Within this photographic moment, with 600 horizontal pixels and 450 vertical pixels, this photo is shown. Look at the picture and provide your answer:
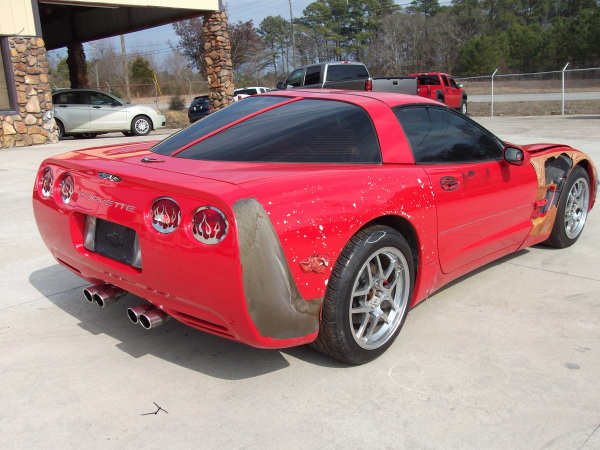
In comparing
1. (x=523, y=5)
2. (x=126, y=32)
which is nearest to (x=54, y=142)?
(x=126, y=32)

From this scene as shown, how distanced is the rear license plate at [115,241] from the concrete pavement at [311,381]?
58cm

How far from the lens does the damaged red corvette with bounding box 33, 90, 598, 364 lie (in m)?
2.53

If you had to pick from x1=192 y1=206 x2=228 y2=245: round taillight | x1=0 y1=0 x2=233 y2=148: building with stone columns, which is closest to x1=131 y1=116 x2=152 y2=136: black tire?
x1=0 y1=0 x2=233 y2=148: building with stone columns

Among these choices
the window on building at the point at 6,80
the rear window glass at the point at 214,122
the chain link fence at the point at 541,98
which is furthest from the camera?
the chain link fence at the point at 541,98

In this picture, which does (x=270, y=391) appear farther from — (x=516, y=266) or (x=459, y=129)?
(x=516, y=266)

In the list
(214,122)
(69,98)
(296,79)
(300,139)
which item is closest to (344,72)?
(296,79)

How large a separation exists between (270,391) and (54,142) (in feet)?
45.5

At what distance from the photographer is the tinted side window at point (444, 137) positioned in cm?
352

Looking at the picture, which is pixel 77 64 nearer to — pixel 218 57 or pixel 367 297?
pixel 218 57

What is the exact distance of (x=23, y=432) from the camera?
248 centimetres

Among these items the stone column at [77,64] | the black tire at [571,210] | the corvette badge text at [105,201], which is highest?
the stone column at [77,64]

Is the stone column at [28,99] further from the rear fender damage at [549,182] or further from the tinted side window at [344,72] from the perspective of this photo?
the rear fender damage at [549,182]

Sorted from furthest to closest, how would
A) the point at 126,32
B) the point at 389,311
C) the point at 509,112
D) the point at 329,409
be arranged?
the point at 509,112, the point at 126,32, the point at 389,311, the point at 329,409

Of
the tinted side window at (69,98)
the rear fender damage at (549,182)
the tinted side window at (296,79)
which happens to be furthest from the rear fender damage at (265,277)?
Answer: the tinted side window at (296,79)
